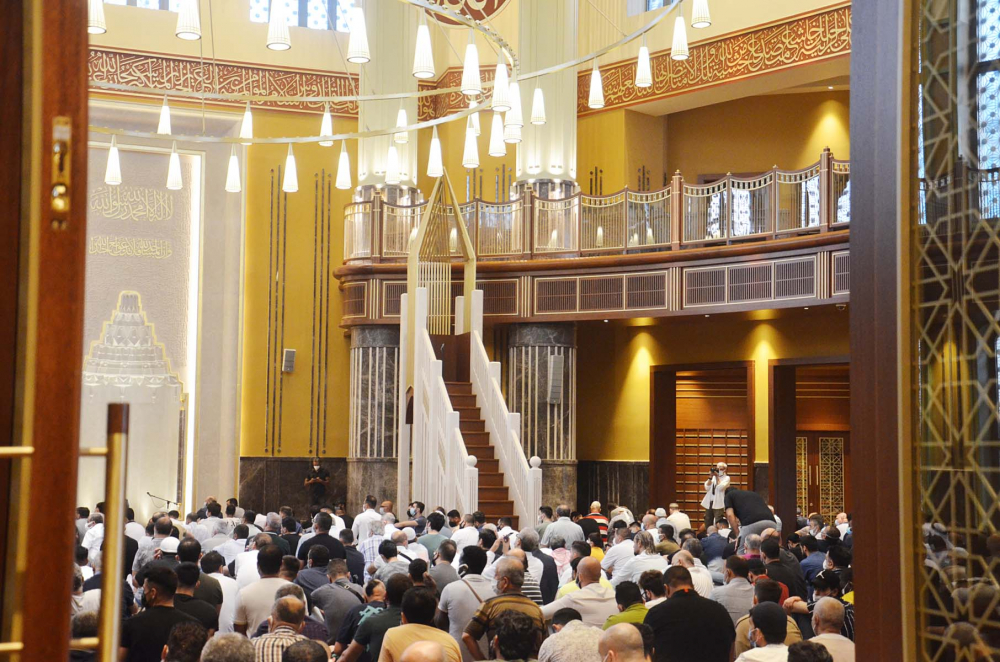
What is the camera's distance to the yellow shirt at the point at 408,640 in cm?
473

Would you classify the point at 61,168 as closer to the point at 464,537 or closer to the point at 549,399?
the point at 464,537

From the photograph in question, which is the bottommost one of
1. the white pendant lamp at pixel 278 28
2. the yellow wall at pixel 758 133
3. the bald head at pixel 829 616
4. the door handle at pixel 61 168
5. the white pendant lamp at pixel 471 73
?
the bald head at pixel 829 616

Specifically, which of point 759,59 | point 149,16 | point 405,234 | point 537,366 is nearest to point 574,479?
point 537,366

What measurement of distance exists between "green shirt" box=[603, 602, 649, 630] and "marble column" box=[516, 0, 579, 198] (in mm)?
11715

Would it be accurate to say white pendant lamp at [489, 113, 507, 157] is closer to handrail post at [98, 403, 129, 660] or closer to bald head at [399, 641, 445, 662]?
bald head at [399, 641, 445, 662]

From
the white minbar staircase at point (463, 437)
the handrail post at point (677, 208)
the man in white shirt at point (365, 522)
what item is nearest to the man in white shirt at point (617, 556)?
the man in white shirt at point (365, 522)

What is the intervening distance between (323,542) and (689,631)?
3.33 meters

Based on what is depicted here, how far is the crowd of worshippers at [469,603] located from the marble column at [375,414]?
7162 mm

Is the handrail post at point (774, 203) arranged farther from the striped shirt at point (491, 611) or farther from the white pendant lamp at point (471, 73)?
the striped shirt at point (491, 611)

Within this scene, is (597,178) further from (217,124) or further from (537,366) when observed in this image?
(217,124)

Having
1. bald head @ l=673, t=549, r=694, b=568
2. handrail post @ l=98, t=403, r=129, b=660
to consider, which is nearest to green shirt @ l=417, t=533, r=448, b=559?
bald head @ l=673, t=549, r=694, b=568

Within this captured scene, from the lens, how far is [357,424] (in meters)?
16.8

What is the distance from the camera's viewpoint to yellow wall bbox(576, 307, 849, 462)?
15.5 metres

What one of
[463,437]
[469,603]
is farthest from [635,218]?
[469,603]
